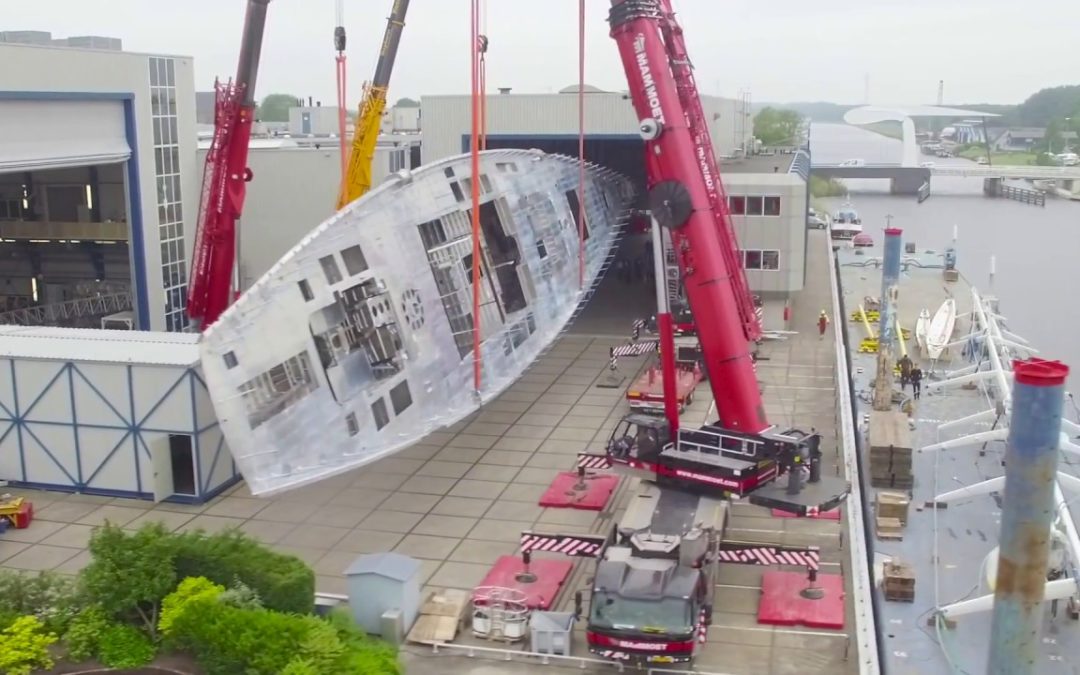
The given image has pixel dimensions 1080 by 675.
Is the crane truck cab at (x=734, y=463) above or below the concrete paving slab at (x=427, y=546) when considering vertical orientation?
above

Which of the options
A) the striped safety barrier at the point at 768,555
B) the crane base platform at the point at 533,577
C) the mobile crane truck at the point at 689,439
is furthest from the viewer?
the striped safety barrier at the point at 768,555

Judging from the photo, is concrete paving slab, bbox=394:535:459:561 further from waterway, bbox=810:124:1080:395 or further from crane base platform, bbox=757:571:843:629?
waterway, bbox=810:124:1080:395

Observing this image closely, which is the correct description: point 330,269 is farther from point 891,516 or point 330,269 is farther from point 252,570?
point 891,516

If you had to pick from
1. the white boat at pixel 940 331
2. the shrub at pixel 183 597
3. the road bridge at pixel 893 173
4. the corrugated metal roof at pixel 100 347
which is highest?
the road bridge at pixel 893 173

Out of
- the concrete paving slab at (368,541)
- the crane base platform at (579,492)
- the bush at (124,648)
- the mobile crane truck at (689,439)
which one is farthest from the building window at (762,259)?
the bush at (124,648)

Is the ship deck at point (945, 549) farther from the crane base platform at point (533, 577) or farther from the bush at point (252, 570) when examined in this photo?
the bush at point (252, 570)

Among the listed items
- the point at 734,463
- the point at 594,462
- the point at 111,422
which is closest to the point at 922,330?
the point at 594,462

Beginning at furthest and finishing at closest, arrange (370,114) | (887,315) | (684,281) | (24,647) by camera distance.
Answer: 1. (370,114)
2. (887,315)
3. (684,281)
4. (24,647)
